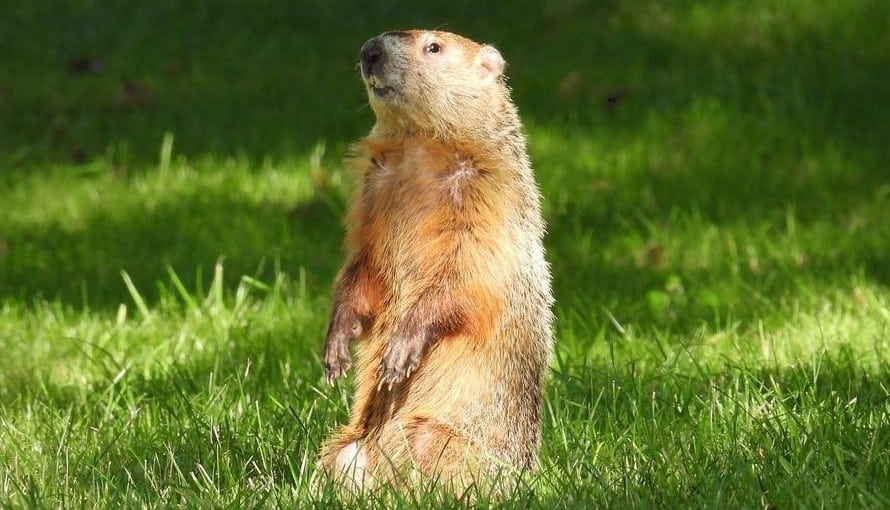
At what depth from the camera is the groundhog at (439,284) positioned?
3.88m

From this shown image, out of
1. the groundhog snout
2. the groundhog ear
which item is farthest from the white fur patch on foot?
the groundhog ear

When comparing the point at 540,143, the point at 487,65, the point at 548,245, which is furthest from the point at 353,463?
the point at 540,143

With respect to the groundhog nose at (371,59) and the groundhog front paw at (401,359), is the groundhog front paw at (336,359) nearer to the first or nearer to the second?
the groundhog front paw at (401,359)

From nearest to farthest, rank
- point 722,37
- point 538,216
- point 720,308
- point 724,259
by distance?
point 538,216
point 720,308
point 724,259
point 722,37

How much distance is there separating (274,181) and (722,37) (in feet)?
10.3

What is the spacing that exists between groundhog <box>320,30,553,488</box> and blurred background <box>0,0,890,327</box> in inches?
69.1

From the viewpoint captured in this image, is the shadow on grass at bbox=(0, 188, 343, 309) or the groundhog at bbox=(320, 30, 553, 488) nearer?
the groundhog at bbox=(320, 30, 553, 488)

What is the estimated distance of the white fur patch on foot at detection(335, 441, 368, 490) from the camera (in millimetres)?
3787

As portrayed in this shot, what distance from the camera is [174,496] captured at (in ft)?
12.0

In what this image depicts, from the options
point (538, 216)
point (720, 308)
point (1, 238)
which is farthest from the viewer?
point (1, 238)

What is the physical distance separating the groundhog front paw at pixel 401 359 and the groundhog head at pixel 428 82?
691 mm

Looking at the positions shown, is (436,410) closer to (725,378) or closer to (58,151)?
(725,378)

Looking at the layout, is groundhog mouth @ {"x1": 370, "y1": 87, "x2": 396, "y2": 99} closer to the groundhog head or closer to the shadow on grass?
the groundhog head

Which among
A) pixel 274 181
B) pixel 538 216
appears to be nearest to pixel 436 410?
pixel 538 216
